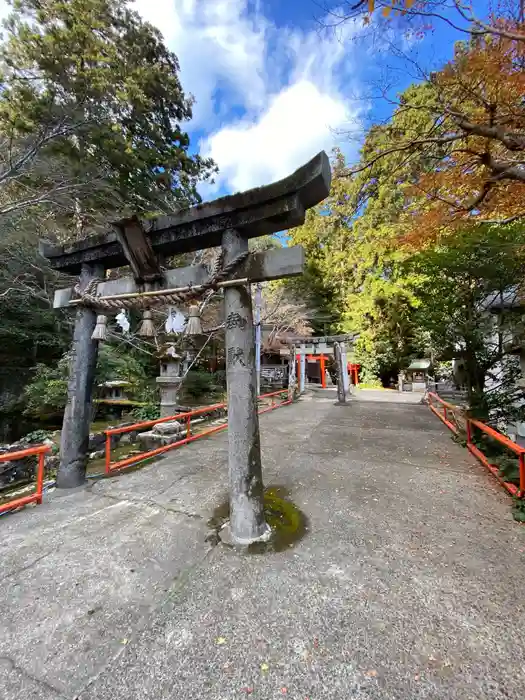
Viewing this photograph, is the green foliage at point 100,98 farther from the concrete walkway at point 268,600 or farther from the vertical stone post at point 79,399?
the concrete walkway at point 268,600

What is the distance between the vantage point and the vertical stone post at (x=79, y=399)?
411cm

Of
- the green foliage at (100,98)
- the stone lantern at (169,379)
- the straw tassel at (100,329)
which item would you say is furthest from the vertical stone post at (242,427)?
the green foliage at (100,98)

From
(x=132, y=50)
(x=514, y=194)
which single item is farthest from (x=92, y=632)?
(x=132, y=50)

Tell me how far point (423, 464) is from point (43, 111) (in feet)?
40.4

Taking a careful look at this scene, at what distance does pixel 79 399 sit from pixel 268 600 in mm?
3452

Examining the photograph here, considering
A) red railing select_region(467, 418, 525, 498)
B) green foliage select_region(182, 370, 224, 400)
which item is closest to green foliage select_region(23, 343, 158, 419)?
green foliage select_region(182, 370, 224, 400)

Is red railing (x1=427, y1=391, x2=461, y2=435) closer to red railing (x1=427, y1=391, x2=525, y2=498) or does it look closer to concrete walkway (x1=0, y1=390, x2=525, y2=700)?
red railing (x1=427, y1=391, x2=525, y2=498)

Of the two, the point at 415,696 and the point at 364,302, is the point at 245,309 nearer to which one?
the point at 415,696

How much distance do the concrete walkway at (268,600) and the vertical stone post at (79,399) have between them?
0.39 meters

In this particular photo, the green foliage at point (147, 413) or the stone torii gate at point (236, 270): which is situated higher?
the stone torii gate at point (236, 270)

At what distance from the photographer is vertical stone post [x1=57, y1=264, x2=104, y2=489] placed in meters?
4.11

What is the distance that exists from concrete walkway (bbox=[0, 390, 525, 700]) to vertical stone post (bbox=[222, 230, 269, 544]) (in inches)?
12.6

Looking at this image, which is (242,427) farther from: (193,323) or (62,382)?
(62,382)

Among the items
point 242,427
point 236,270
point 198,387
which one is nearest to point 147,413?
point 198,387
